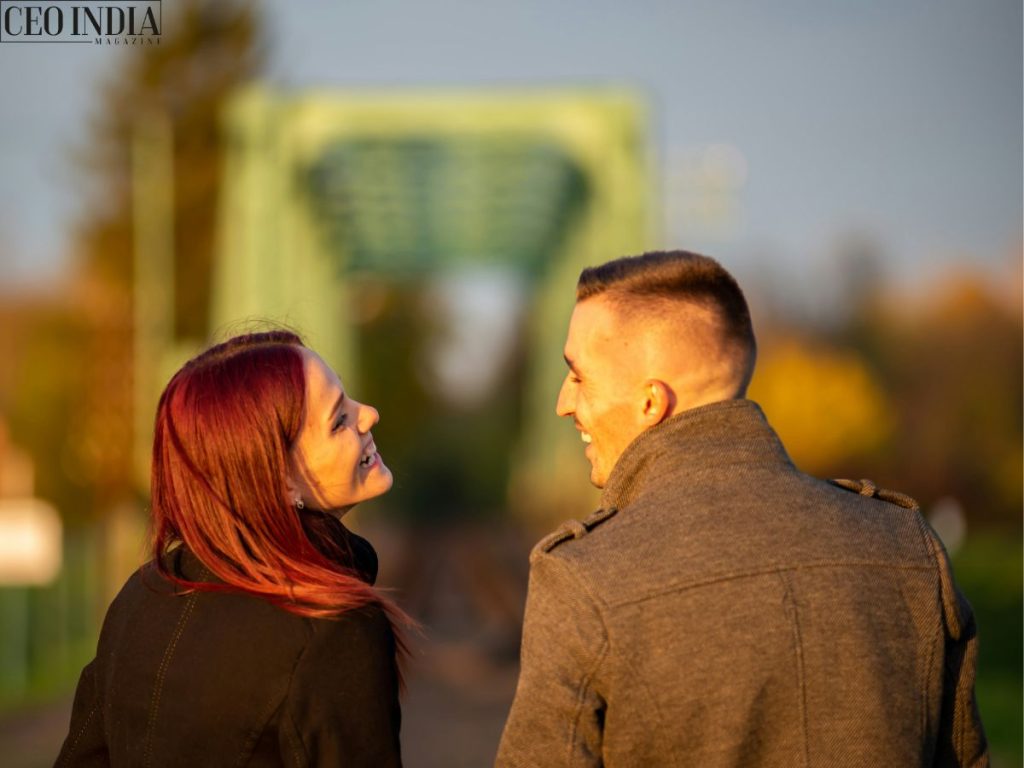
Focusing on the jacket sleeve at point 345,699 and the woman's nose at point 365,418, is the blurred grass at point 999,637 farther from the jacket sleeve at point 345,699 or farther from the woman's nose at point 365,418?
the jacket sleeve at point 345,699

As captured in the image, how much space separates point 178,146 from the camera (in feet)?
166

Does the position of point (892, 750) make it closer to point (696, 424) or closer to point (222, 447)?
point (696, 424)

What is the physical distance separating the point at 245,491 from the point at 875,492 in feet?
3.70

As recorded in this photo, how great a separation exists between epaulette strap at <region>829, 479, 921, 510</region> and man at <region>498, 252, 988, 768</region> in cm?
6

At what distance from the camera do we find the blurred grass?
36.1ft

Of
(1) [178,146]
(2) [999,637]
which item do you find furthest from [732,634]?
(1) [178,146]

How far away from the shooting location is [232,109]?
20.7m

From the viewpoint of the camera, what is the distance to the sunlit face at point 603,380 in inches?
112

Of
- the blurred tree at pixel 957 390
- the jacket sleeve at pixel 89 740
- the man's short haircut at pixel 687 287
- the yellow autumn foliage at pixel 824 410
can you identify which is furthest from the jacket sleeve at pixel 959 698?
the yellow autumn foliage at pixel 824 410

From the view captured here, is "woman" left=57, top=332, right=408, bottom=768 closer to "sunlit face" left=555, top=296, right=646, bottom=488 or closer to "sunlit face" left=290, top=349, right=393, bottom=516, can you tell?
"sunlit face" left=290, top=349, right=393, bottom=516

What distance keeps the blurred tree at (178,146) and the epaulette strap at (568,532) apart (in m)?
40.0

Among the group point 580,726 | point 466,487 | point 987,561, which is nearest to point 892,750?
point 580,726

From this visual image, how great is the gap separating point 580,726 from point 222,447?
0.78m

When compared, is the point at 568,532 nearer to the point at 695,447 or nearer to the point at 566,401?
the point at 695,447
